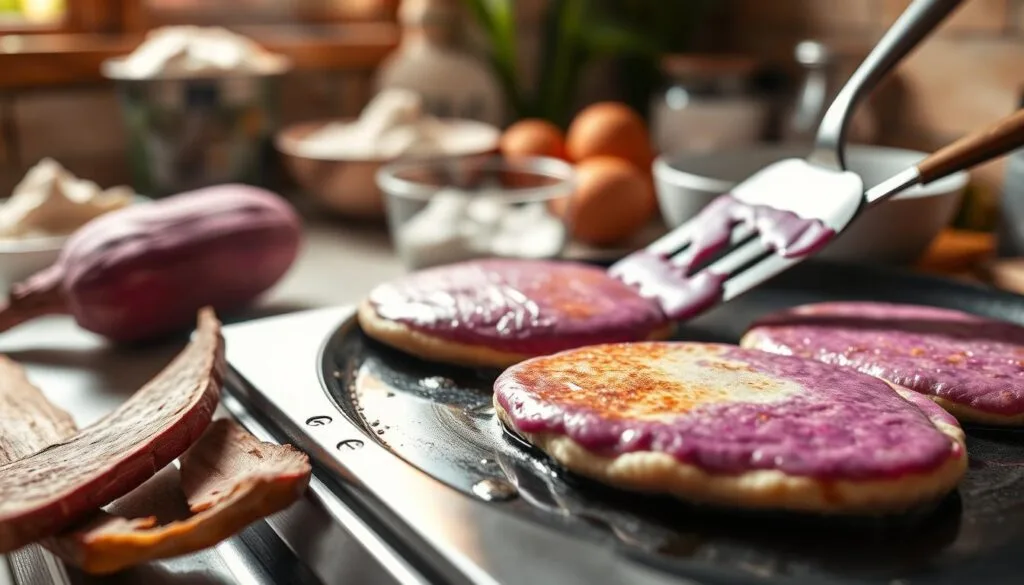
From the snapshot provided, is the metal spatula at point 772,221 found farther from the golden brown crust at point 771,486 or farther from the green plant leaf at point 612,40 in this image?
the green plant leaf at point 612,40

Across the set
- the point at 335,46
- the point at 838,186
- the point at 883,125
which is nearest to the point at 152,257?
the point at 838,186

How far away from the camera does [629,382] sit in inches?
25.5

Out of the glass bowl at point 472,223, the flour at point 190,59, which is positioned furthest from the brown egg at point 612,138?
the flour at point 190,59

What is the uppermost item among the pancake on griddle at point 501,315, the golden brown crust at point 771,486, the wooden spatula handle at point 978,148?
the wooden spatula handle at point 978,148

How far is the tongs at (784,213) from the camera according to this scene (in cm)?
80

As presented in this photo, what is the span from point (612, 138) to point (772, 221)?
0.65m

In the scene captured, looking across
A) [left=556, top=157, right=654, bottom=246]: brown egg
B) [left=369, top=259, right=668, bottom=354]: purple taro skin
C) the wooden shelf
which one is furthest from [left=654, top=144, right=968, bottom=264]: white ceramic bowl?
the wooden shelf

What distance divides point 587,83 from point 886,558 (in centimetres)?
167

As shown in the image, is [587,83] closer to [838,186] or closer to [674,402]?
[838,186]

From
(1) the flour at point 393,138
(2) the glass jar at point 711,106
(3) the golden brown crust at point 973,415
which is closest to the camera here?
(3) the golden brown crust at point 973,415

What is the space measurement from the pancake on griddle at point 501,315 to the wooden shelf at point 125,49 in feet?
3.21

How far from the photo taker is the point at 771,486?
1.71 ft

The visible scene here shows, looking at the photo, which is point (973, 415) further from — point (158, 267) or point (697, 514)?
point (158, 267)

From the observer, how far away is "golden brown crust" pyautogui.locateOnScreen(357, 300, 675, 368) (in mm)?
779
